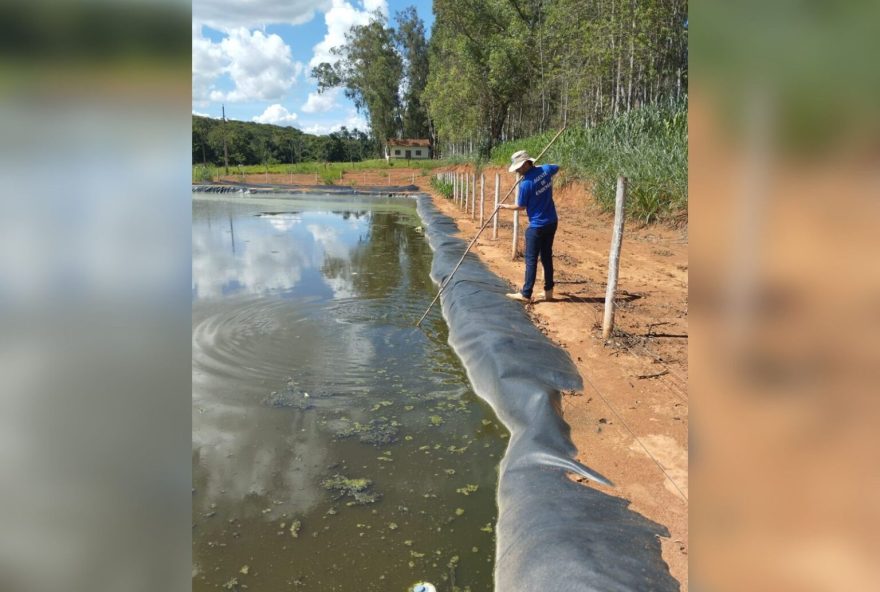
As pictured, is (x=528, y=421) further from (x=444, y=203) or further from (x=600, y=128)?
(x=444, y=203)

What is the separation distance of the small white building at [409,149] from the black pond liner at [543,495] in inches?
2044

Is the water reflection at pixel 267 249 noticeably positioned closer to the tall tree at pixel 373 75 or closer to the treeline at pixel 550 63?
the treeline at pixel 550 63

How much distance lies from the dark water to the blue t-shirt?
1.61 meters

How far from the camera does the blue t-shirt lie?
5879mm

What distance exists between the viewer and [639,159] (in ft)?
35.5

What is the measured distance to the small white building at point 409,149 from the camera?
182 ft

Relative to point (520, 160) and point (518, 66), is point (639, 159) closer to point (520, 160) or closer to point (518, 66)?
point (520, 160)

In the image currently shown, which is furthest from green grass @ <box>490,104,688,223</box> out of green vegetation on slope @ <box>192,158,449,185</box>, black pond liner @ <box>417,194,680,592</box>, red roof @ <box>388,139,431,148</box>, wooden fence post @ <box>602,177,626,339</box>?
red roof @ <box>388,139,431,148</box>

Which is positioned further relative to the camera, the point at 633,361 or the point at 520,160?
the point at 520,160

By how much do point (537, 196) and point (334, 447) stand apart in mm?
3330

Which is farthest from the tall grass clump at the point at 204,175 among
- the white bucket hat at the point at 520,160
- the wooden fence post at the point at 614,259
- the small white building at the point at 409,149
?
the wooden fence post at the point at 614,259

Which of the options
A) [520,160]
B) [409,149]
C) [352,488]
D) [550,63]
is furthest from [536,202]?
[409,149]

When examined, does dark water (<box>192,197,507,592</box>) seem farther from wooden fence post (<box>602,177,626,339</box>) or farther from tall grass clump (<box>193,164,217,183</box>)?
tall grass clump (<box>193,164,217,183</box>)
